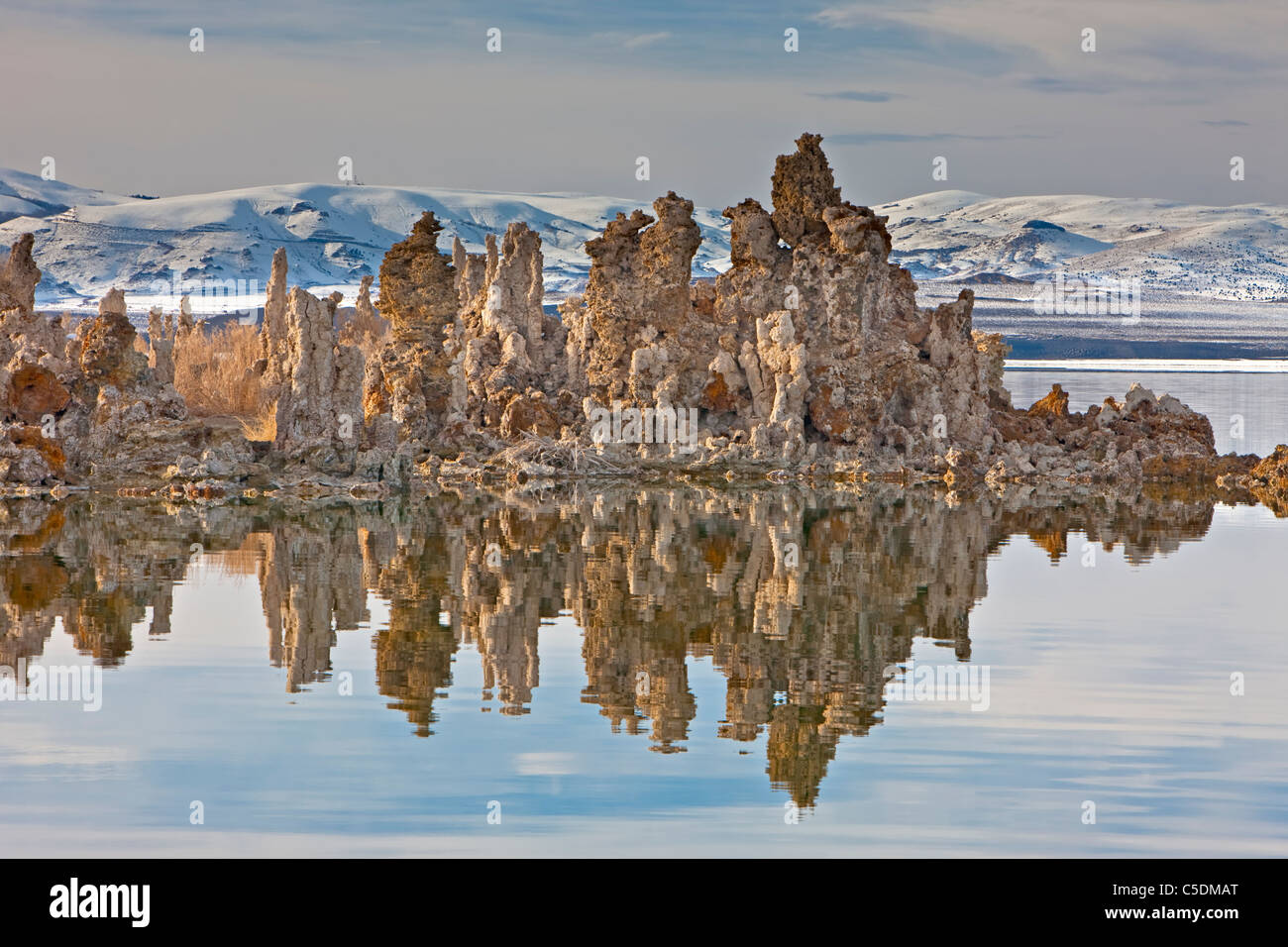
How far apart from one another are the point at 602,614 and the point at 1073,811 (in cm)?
730

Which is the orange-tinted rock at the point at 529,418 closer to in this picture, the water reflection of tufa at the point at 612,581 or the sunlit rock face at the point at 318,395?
the sunlit rock face at the point at 318,395

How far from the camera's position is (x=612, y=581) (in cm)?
1942

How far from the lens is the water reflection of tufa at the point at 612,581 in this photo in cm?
1387

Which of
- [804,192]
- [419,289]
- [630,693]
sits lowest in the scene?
[630,693]

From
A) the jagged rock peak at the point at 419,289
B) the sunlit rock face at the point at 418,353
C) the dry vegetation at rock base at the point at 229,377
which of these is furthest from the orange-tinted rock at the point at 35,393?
the jagged rock peak at the point at 419,289

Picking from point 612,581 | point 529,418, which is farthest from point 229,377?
point 612,581

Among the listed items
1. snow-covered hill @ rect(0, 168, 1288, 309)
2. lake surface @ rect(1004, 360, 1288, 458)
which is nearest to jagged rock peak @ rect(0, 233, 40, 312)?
lake surface @ rect(1004, 360, 1288, 458)

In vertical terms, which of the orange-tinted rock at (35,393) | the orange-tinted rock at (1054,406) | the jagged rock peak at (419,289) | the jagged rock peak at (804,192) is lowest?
the orange-tinted rock at (1054,406)

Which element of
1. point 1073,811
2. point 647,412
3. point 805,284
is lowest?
point 1073,811

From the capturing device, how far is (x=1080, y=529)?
25797 millimetres

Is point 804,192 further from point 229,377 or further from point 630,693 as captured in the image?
point 630,693
